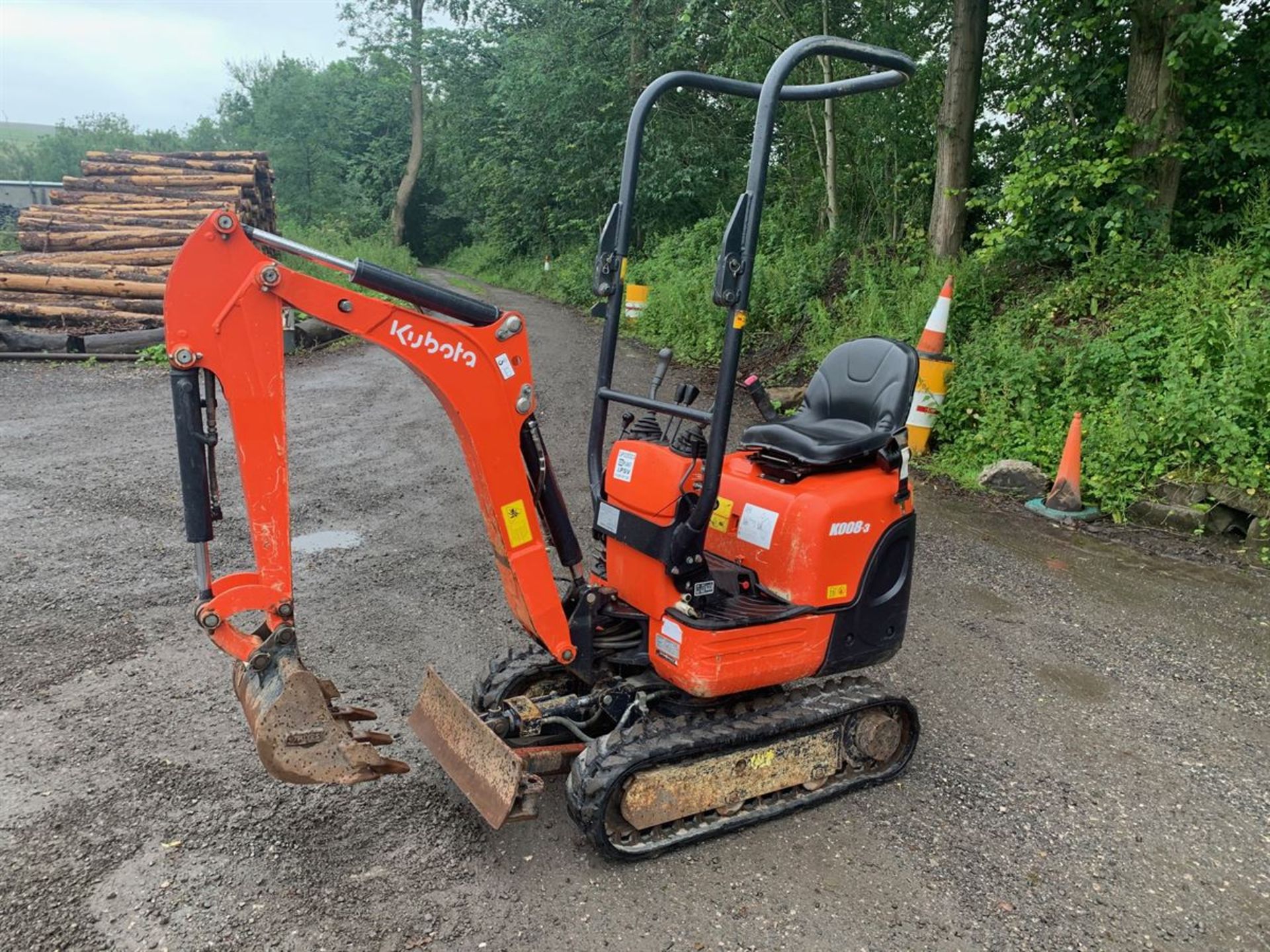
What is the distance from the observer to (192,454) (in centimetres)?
268

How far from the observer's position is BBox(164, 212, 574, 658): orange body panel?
103 inches

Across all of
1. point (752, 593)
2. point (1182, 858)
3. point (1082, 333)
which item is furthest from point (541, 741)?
point (1082, 333)

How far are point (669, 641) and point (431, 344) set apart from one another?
131 cm

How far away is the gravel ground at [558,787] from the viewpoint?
2750 millimetres

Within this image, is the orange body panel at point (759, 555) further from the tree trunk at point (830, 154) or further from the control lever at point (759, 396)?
the tree trunk at point (830, 154)

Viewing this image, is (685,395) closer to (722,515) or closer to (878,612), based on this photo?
(722,515)

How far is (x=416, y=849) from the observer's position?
3.00 metres

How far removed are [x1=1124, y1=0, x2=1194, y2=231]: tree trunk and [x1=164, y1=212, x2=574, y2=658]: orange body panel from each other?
25.9ft

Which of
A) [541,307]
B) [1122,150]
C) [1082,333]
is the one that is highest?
[1122,150]

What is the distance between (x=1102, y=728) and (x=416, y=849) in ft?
9.98

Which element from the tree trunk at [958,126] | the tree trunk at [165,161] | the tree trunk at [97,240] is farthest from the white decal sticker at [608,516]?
the tree trunk at [165,161]

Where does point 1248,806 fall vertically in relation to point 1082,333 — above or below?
below

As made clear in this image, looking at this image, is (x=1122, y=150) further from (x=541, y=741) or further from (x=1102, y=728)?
(x=541, y=741)

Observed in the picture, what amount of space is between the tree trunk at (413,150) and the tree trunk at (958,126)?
26.1m
